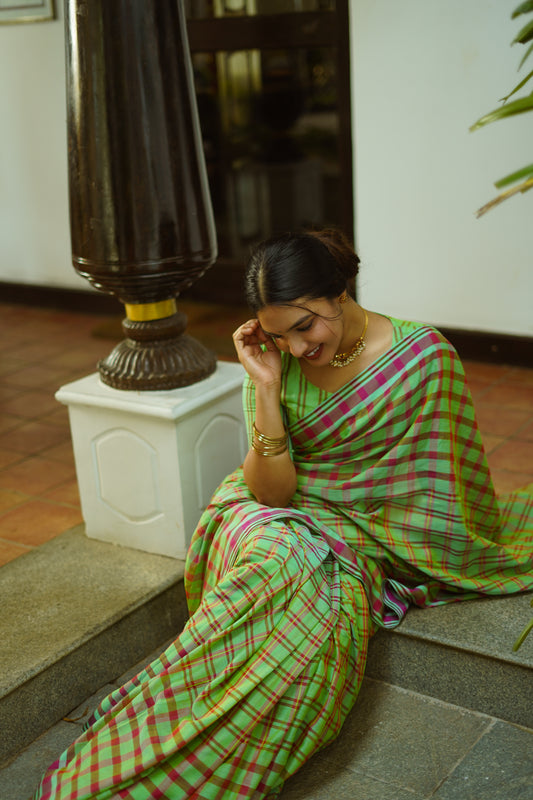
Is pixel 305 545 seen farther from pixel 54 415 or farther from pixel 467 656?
pixel 54 415

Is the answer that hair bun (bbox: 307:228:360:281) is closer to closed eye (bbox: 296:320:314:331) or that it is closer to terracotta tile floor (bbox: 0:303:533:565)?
closed eye (bbox: 296:320:314:331)

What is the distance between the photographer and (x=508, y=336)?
4.36 m

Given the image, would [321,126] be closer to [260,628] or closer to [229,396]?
[229,396]

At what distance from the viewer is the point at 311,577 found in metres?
2.06

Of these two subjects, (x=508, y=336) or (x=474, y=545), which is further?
(x=508, y=336)

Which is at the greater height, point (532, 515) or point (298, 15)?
point (298, 15)

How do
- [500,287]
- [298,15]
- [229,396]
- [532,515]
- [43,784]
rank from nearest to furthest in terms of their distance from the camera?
[43,784] < [532,515] < [229,396] < [500,287] < [298,15]

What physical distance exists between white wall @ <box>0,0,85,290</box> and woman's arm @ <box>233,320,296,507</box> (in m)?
3.87

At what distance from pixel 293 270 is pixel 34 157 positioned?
438cm

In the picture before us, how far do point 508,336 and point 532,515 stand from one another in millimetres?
1937

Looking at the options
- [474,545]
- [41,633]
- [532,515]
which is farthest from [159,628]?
[532,515]

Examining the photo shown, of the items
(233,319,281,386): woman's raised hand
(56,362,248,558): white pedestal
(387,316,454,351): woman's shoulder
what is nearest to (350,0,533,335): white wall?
(56,362,248,558): white pedestal

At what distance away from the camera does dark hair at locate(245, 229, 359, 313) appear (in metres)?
2.00

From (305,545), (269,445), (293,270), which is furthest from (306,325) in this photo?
(305,545)
